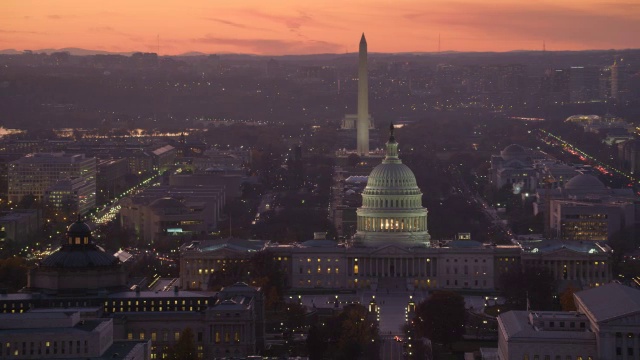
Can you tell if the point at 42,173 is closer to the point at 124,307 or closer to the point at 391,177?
the point at 391,177

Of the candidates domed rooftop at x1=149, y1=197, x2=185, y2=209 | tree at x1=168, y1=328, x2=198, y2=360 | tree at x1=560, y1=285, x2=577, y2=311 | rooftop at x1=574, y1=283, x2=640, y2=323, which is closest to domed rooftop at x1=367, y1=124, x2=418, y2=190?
domed rooftop at x1=149, y1=197, x2=185, y2=209

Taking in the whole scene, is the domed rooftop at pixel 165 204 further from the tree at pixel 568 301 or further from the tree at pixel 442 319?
the tree at pixel 442 319

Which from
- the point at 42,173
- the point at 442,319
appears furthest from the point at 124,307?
the point at 42,173

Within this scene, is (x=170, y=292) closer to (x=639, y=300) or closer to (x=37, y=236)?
(x=639, y=300)

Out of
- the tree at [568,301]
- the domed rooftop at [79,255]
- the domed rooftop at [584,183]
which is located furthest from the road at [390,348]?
the domed rooftop at [584,183]

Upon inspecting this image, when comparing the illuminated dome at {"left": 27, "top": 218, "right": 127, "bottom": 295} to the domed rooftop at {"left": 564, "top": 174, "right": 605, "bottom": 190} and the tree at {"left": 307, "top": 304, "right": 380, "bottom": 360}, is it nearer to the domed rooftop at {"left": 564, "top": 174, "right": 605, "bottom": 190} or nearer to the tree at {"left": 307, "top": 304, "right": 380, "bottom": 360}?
the tree at {"left": 307, "top": 304, "right": 380, "bottom": 360}

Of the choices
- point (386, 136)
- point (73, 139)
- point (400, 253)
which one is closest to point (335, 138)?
point (386, 136)

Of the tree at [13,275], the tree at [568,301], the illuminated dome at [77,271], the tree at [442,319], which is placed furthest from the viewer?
the tree at [13,275]
